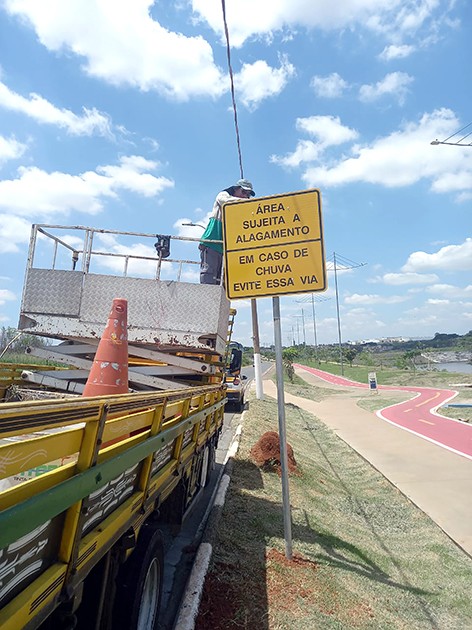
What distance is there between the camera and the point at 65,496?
5.27ft

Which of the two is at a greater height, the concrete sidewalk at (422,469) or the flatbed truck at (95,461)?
the flatbed truck at (95,461)

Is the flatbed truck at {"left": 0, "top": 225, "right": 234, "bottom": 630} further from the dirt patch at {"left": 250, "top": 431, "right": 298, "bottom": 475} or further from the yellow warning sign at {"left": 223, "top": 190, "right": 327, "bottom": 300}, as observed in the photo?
the dirt patch at {"left": 250, "top": 431, "right": 298, "bottom": 475}

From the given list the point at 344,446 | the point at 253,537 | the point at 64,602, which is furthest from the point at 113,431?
the point at 344,446

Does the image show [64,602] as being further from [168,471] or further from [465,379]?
[465,379]

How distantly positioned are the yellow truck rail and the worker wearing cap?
411 centimetres

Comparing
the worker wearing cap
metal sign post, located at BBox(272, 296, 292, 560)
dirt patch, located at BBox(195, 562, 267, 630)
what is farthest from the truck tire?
the worker wearing cap

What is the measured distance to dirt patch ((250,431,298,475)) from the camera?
316 inches

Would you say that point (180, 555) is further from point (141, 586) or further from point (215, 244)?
point (215, 244)

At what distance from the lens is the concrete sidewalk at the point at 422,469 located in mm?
7090

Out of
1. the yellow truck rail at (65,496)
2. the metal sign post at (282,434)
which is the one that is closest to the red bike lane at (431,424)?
the metal sign post at (282,434)

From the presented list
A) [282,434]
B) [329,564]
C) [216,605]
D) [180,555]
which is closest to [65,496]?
[216,605]

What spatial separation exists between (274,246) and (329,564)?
3.48m

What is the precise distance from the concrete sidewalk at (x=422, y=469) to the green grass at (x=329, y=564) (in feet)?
1.17

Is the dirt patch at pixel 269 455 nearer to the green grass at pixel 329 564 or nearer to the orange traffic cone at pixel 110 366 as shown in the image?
the green grass at pixel 329 564
